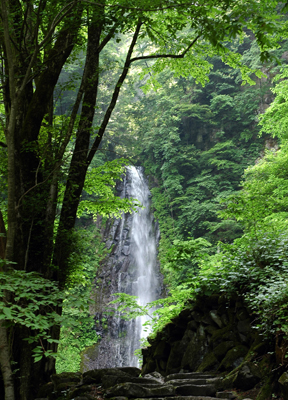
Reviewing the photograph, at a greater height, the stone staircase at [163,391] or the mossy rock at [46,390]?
the stone staircase at [163,391]

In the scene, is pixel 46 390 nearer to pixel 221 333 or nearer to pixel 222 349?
pixel 222 349

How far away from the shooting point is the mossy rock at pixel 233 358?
429cm

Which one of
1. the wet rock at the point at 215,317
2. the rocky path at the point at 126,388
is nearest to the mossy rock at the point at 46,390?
the rocky path at the point at 126,388

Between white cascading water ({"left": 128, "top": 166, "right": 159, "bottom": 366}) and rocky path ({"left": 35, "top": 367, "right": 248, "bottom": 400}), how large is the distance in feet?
39.5

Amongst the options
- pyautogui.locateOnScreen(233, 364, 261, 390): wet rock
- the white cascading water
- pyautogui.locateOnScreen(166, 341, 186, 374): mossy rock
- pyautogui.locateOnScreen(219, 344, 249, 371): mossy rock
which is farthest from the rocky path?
the white cascading water

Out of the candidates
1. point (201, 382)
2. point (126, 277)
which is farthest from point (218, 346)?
point (126, 277)

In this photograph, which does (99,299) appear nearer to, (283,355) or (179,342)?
(179,342)

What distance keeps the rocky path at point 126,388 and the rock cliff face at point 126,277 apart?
10.4m

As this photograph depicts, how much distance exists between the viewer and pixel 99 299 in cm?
1814

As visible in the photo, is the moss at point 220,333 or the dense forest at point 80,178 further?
the moss at point 220,333

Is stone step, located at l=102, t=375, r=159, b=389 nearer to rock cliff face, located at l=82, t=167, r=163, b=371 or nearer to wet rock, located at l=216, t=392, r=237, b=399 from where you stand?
wet rock, located at l=216, t=392, r=237, b=399

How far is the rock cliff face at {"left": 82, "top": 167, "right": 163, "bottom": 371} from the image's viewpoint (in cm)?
1559

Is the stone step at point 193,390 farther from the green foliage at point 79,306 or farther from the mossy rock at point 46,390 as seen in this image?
the mossy rock at point 46,390

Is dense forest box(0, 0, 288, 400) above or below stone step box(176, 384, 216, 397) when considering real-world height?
above
